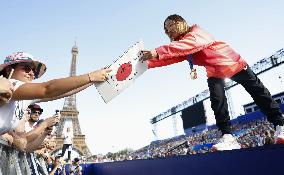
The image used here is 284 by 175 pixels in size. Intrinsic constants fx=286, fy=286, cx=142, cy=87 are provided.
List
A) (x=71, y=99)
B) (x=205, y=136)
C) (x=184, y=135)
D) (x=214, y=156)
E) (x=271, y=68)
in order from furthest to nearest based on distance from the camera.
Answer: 1. (x=71, y=99)
2. (x=184, y=135)
3. (x=205, y=136)
4. (x=271, y=68)
5. (x=214, y=156)

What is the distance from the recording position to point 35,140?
3.63m

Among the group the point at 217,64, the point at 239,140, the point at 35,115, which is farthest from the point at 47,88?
the point at 239,140

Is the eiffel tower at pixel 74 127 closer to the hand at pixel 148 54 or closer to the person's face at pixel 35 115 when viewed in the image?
the person's face at pixel 35 115

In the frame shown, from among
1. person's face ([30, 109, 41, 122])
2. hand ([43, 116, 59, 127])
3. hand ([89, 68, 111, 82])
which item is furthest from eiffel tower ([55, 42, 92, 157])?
hand ([89, 68, 111, 82])

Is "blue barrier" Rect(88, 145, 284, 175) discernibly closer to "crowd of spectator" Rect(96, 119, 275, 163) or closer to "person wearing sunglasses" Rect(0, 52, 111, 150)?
"crowd of spectator" Rect(96, 119, 275, 163)

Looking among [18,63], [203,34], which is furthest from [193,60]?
[18,63]

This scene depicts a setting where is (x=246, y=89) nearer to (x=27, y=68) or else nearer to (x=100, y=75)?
(x=100, y=75)

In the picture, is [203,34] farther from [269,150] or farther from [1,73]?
[1,73]

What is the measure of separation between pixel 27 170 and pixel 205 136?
33.1 meters

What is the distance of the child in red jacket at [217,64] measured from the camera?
10.8 ft

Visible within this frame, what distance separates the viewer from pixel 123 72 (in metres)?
2.37

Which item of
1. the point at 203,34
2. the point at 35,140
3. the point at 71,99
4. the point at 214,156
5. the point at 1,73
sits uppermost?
the point at 71,99

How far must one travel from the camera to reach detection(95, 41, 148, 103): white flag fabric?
2217 millimetres

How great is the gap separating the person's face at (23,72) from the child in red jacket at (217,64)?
138 centimetres
